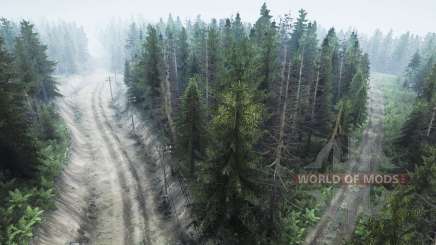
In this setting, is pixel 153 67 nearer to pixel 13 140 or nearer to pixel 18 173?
pixel 13 140

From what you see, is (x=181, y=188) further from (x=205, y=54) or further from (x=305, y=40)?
(x=305, y=40)

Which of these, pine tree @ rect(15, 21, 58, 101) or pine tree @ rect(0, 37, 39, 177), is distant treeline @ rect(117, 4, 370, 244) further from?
pine tree @ rect(15, 21, 58, 101)

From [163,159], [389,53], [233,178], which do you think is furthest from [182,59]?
[389,53]

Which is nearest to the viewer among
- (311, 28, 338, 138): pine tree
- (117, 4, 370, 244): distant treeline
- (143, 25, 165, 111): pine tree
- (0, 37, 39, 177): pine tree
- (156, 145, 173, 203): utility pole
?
(117, 4, 370, 244): distant treeline

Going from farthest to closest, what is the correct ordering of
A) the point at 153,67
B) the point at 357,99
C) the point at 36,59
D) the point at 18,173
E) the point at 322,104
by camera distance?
the point at 36,59 < the point at 357,99 < the point at 153,67 < the point at 322,104 < the point at 18,173

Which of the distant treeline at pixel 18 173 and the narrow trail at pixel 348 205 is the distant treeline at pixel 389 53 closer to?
the narrow trail at pixel 348 205

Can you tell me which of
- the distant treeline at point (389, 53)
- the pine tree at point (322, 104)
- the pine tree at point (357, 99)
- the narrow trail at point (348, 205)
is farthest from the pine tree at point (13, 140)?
the distant treeline at point (389, 53)

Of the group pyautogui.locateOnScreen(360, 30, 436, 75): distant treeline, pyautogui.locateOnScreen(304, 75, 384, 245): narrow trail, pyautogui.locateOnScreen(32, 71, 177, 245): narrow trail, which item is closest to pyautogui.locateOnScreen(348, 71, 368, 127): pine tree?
pyautogui.locateOnScreen(304, 75, 384, 245): narrow trail
